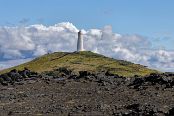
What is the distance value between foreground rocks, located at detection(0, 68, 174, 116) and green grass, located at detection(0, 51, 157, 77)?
55009 millimetres

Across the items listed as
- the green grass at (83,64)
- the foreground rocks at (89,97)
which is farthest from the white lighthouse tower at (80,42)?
the foreground rocks at (89,97)

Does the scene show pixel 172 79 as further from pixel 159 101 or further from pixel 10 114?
pixel 10 114

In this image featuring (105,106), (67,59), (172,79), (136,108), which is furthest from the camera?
(67,59)

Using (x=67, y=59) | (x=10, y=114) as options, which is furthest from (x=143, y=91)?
(x=67, y=59)

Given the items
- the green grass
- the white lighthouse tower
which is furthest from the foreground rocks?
the white lighthouse tower

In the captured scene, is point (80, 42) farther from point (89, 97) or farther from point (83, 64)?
point (89, 97)

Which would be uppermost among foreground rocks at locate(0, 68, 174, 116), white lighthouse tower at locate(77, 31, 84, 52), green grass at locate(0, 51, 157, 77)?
white lighthouse tower at locate(77, 31, 84, 52)

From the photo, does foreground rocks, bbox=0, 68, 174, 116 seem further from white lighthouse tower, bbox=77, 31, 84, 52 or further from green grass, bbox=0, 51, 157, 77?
white lighthouse tower, bbox=77, 31, 84, 52

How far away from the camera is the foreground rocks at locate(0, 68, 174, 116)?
165 feet

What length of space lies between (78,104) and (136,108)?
9142 mm

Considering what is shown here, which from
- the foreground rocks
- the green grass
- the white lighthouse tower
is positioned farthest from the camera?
the white lighthouse tower

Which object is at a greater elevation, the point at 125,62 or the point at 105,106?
the point at 125,62

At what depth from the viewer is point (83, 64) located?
152 meters

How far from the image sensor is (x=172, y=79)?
69.3 m
